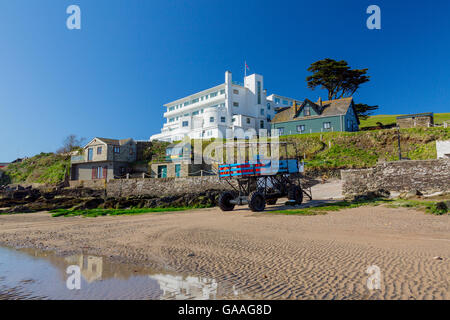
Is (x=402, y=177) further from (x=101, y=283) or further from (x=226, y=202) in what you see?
(x=101, y=283)

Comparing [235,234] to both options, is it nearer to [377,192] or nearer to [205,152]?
[377,192]

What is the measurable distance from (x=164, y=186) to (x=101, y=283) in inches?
1130

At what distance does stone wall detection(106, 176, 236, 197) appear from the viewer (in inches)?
1178

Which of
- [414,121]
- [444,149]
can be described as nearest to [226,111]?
[414,121]

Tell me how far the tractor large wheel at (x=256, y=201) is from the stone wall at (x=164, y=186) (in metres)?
12.5

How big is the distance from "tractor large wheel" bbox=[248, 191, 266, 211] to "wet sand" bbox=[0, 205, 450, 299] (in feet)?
11.3

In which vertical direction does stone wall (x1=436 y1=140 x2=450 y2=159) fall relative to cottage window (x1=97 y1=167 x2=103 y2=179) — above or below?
above

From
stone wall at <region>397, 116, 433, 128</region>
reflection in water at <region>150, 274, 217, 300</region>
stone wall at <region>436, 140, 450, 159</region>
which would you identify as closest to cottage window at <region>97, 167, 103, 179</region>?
reflection in water at <region>150, 274, 217, 300</region>

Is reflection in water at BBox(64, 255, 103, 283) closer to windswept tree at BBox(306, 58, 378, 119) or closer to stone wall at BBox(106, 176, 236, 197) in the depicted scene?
stone wall at BBox(106, 176, 236, 197)

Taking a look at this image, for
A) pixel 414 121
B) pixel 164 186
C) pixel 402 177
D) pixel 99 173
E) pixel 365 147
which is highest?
pixel 414 121

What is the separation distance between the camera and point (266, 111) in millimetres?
58375

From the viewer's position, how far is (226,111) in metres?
52.8

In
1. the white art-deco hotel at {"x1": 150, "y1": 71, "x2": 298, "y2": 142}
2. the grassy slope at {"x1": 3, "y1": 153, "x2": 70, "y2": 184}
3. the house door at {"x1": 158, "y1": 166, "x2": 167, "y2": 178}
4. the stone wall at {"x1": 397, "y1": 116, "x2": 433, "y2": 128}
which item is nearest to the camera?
the stone wall at {"x1": 397, "y1": 116, "x2": 433, "y2": 128}
